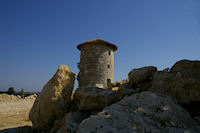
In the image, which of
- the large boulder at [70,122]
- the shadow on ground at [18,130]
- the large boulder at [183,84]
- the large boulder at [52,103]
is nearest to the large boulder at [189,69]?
the large boulder at [183,84]

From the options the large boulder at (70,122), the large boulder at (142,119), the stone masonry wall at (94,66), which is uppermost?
the stone masonry wall at (94,66)

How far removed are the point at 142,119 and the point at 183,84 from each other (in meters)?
1.56

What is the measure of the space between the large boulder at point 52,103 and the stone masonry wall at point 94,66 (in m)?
8.19

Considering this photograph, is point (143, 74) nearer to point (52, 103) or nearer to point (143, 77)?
point (143, 77)

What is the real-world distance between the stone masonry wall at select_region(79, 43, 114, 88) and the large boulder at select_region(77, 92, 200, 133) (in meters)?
9.83

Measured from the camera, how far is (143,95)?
222 centimetres

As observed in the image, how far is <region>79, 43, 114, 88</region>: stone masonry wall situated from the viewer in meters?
11.9

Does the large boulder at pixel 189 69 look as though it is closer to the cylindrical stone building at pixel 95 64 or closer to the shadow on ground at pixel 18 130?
the shadow on ground at pixel 18 130

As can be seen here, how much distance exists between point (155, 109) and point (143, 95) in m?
0.40

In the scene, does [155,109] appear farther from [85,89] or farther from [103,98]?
[85,89]

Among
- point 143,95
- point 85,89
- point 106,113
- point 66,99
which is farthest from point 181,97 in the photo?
point 66,99

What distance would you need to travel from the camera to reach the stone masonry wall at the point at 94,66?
1195 cm

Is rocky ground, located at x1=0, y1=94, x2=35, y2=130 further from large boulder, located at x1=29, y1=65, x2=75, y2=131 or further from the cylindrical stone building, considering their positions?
the cylindrical stone building

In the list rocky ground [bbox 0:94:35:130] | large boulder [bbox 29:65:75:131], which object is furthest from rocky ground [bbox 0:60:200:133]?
rocky ground [bbox 0:94:35:130]
